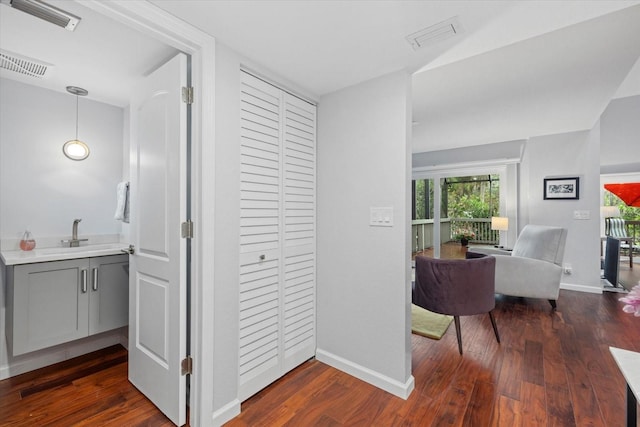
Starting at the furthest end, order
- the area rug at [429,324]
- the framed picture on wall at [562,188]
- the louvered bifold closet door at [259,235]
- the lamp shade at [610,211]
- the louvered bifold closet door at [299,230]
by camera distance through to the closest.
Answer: the lamp shade at [610,211], the framed picture on wall at [562,188], the area rug at [429,324], the louvered bifold closet door at [299,230], the louvered bifold closet door at [259,235]

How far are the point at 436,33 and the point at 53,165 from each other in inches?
118

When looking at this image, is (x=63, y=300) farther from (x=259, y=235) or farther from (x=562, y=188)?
(x=562, y=188)

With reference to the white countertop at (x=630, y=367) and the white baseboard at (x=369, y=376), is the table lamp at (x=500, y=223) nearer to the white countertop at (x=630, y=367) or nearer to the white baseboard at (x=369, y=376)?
the white baseboard at (x=369, y=376)

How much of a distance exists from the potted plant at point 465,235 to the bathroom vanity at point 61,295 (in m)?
5.47

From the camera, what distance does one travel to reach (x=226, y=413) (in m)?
1.65

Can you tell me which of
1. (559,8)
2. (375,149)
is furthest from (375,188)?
(559,8)


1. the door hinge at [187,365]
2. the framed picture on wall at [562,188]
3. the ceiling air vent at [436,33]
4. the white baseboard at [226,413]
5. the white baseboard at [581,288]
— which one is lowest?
the white baseboard at [226,413]

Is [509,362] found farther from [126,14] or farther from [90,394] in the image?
[126,14]

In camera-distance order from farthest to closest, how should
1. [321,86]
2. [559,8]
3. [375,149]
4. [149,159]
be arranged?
[321,86]
[375,149]
[149,159]
[559,8]

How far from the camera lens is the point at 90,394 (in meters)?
1.87

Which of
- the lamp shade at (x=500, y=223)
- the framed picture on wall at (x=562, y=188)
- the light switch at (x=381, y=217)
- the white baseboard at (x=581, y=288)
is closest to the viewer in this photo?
the light switch at (x=381, y=217)

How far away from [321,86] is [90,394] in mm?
2610

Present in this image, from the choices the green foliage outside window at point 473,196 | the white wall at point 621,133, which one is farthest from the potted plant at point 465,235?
the white wall at point 621,133

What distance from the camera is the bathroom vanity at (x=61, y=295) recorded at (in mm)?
1880
